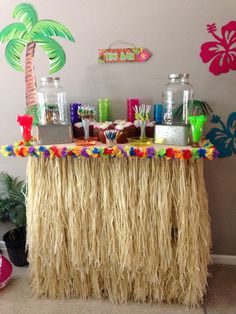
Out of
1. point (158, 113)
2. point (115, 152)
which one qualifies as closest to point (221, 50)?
point (158, 113)

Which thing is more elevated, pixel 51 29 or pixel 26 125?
pixel 51 29

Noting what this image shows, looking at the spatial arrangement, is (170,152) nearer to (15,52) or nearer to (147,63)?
(147,63)

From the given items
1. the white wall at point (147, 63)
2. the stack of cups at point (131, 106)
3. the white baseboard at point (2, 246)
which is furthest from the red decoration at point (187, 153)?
the white baseboard at point (2, 246)

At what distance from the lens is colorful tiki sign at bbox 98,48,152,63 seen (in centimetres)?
186

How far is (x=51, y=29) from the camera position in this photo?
1931 mm

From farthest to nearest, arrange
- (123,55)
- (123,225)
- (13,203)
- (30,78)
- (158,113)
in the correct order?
(13,203)
(30,78)
(123,55)
(158,113)
(123,225)

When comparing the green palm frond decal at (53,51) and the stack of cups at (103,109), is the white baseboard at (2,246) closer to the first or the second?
the stack of cups at (103,109)

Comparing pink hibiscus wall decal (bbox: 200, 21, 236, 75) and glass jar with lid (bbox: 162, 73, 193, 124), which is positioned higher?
pink hibiscus wall decal (bbox: 200, 21, 236, 75)

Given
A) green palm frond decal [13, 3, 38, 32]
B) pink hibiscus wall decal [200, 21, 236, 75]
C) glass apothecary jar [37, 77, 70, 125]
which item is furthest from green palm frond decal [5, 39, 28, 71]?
pink hibiscus wall decal [200, 21, 236, 75]

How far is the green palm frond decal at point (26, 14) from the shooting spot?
193 centimetres

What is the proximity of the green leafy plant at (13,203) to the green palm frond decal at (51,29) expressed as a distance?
3.40 feet

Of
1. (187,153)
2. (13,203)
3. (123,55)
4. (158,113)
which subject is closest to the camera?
(187,153)

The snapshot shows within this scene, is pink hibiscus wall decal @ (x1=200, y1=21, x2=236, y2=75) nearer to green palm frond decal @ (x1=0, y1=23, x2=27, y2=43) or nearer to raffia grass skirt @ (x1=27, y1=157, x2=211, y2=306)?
raffia grass skirt @ (x1=27, y1=157, x2=211, y2=306)

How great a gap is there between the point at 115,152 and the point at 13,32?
1.17 meters
